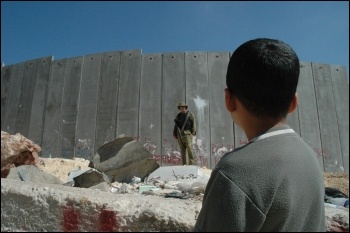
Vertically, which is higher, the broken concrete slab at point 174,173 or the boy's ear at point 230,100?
the boy's ear at point 230,100

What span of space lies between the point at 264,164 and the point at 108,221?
78 centimetres

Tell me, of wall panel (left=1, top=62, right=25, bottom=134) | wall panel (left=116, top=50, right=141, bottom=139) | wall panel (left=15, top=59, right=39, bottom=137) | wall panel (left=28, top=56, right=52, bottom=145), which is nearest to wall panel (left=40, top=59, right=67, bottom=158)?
wall panel (left=28, top=56, right=52, bottom=145)

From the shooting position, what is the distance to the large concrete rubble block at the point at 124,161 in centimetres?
434

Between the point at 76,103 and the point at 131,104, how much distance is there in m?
1.67

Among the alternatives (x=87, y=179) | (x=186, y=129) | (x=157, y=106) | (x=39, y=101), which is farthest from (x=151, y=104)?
(x=87, y=179)

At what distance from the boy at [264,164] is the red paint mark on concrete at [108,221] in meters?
0.57

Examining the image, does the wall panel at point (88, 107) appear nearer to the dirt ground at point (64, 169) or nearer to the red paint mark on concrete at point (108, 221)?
the dirt ground at point (64, 169)

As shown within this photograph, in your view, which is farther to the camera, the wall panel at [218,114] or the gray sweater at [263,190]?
the wall panel at [218,114]

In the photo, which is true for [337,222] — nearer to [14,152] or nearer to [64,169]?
[14,152]

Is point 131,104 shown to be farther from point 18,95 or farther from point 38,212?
point 38,212

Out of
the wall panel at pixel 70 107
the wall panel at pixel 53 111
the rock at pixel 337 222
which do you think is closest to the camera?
the rock at pixel 337 222

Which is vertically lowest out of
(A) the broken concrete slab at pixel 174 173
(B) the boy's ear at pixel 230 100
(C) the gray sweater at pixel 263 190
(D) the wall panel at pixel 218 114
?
(A) the broken concrete slab at pixel 174 173

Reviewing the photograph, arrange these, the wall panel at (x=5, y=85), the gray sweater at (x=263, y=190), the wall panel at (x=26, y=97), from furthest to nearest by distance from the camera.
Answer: the wall panel at (x=5, y=85) < the wall panel at (x=26, y=97) < the gray sweater at (x=263, y=190)

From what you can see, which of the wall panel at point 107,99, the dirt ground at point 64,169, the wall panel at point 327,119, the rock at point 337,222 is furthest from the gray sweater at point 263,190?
the wall panel at point 327,119
